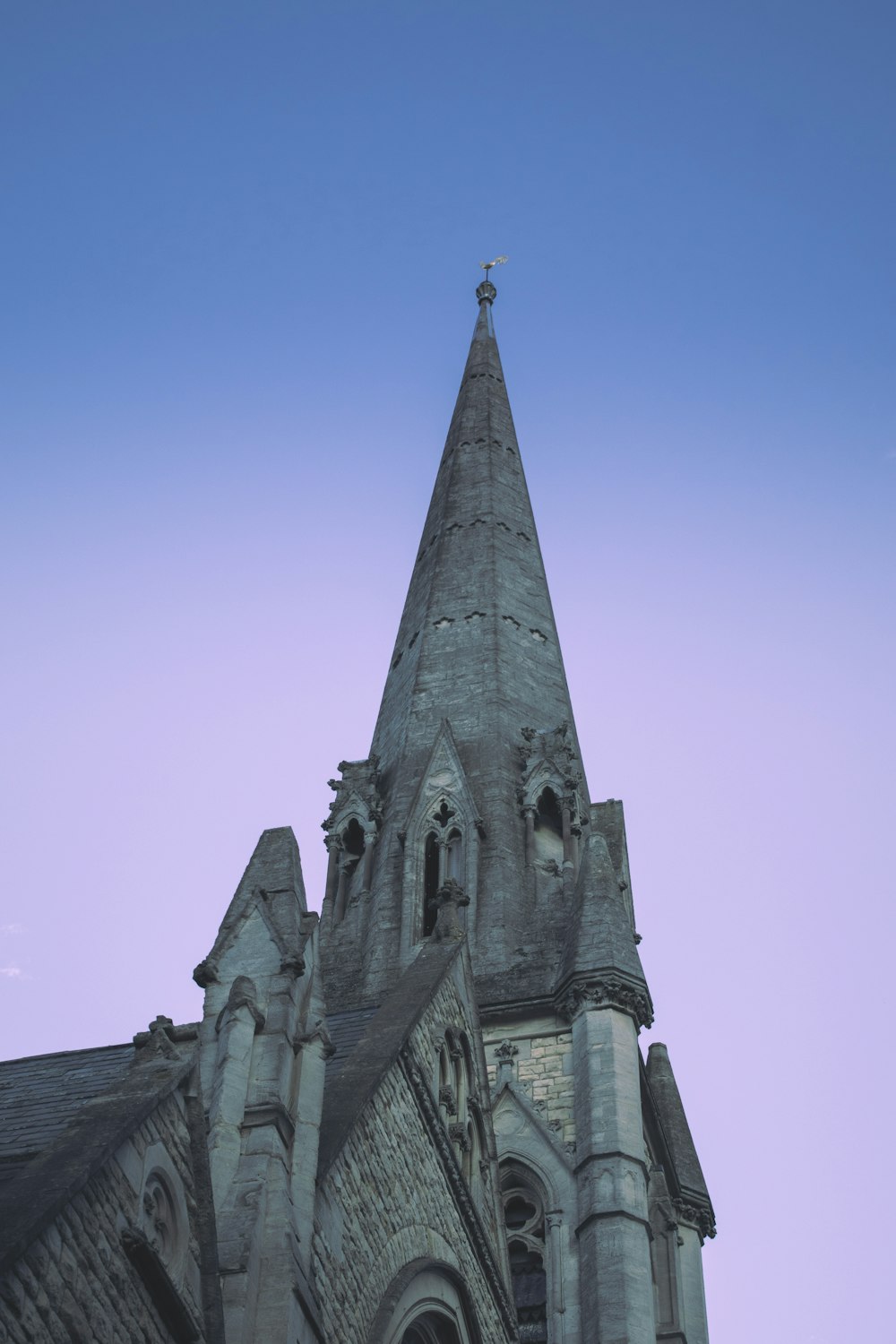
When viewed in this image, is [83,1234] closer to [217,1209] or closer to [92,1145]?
[92,1145]

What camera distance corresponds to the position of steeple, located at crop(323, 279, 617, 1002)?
22953 millimetres

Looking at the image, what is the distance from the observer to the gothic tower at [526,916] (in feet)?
60.8

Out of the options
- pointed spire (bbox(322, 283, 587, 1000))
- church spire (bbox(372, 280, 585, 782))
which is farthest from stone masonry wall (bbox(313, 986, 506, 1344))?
church spire (bbox(372, 280, 585, 782))

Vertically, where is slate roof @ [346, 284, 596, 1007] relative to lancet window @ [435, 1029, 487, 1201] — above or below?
above

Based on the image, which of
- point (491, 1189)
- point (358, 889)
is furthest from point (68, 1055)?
point (358, 889)

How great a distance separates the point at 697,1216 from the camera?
22.6 metres

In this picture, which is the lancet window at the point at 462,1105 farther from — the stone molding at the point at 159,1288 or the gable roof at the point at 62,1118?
the stone molding at the point at 159,1288

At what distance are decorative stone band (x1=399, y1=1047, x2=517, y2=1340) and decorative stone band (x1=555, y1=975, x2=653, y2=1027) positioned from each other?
5831 millimetres

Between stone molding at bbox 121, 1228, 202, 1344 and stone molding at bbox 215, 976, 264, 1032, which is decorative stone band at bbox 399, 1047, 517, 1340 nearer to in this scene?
stone molding at bbox 215, 976, 264, 1032

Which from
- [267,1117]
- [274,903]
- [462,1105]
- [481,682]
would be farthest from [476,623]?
[267,1117]

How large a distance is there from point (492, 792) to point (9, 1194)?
17.7 meters

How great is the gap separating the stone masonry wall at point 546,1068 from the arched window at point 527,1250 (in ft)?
2.20

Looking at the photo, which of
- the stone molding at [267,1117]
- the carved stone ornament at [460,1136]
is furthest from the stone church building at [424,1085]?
the carved stone ornament at [460,1136]

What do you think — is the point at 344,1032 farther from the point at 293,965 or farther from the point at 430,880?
the point at 430,880
